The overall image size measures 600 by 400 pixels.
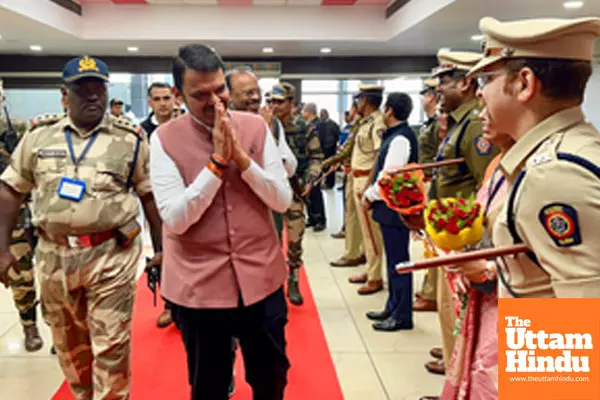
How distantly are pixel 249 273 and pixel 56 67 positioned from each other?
11.6 meters

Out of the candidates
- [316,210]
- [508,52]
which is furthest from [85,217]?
[316,210]

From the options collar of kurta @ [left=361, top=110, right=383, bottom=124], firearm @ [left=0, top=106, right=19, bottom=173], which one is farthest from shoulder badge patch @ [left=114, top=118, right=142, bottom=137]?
collar of kurta @ [left=361, top=110, right=383, bottom=124]

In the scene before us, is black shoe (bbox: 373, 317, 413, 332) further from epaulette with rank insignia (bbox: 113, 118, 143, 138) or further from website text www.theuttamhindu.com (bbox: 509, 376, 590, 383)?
website text www.theuttamhindu.com (bbox: 509, 376, 590, 383)

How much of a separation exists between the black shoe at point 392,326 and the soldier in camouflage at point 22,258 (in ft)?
7.65

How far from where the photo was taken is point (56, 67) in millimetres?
11008

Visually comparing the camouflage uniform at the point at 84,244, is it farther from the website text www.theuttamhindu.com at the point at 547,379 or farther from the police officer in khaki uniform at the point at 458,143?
the website text www.theuttamhindu.com at the point at 547,379

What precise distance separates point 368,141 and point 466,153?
5.63ft

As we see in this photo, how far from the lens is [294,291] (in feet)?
12.6

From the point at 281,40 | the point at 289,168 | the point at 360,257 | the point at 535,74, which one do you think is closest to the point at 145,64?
the point at 281,40

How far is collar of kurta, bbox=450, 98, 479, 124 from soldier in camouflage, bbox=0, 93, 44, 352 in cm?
258

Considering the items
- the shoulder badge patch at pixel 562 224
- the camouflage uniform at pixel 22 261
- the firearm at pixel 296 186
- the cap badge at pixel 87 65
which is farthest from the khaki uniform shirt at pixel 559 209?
the camouflage uniform at pixel 22 261

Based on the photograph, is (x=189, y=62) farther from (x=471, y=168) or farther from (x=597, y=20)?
(x=471, y=168)

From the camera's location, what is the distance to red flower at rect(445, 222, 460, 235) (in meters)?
1.22

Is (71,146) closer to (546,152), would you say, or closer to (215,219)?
(215,219)
